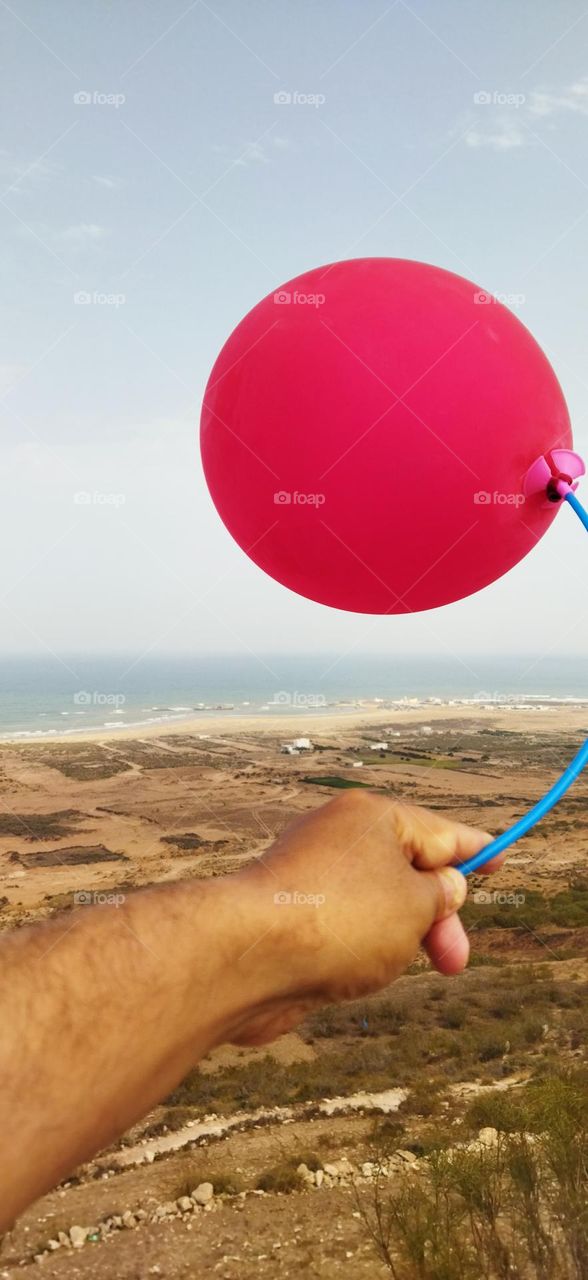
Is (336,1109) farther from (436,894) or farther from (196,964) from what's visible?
(196,964)

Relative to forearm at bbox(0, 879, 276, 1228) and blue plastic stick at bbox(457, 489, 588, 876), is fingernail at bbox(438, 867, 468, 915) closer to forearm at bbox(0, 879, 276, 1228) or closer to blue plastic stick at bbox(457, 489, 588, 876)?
blue plastic stick at bbox(457, 489, 588, 876)

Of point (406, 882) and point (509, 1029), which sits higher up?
point (406, 882)

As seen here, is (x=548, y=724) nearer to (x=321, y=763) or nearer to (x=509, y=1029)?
(x=321, y=763)

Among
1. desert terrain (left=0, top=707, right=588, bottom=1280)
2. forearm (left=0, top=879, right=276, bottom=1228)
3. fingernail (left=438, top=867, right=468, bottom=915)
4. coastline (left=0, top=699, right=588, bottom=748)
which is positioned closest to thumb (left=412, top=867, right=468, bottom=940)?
fingernail (left=438, top=867, right=468, bottom=915)

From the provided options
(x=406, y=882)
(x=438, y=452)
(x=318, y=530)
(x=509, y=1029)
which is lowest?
(x=509, y=1029)

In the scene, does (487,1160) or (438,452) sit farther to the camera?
(487,1160)

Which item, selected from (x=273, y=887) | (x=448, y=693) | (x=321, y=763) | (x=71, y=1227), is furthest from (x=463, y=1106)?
(x=448, y=693)

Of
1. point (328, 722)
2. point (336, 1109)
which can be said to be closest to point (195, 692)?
point (328, 722)
